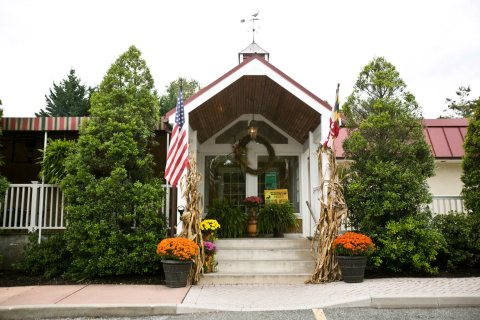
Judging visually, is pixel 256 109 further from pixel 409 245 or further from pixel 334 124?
pixel 409 245

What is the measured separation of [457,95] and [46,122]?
30488 mm

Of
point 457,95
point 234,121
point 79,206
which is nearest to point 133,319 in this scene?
point 79,206

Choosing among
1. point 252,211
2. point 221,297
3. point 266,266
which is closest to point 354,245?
point 266,266

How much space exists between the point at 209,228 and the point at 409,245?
12.2ft

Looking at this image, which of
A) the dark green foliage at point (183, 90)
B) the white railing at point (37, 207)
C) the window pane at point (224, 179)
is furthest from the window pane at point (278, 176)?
the dark green foliage at point (183, 90)

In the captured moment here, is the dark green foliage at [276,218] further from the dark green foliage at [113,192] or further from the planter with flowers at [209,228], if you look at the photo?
the dark green foliage at [113,192]

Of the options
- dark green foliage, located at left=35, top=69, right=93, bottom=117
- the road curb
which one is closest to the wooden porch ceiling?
the road curb

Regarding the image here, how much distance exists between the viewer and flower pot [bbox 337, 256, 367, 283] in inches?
266

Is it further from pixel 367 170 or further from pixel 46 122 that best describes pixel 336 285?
pixel 46 122

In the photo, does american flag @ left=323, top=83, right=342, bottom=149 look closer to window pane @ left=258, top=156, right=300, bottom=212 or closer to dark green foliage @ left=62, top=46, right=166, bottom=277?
window pane @ left=258, top=156, right=300, bottom=212

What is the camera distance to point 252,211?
9.87 meters

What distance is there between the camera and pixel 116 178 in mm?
7352

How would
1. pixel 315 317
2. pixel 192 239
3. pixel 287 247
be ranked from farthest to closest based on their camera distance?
pixel 287 247, pixel 192 239, pixel 315 317

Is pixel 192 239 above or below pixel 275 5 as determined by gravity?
below
